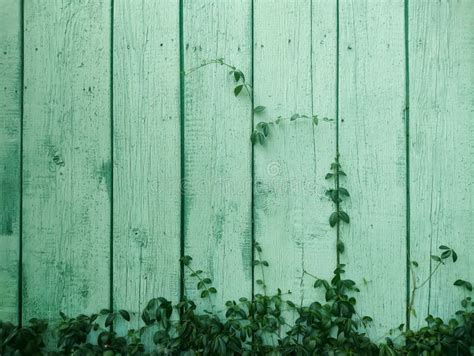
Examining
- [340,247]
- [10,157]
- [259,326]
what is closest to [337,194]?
[340,247]

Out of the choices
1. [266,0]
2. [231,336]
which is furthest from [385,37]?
[231,336]

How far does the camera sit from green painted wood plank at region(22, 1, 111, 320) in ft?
6.89

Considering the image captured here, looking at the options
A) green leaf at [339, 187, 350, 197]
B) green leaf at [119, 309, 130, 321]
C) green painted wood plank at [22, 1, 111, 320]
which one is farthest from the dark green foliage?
green leaf at [339, 187, 350, 197]

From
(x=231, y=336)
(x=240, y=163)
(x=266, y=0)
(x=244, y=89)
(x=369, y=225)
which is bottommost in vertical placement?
(x=231, y=336)

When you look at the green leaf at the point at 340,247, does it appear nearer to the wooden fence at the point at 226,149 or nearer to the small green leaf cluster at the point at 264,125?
the wooden fence at the point at 226,149

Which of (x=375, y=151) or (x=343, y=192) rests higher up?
(x=375, y=151)

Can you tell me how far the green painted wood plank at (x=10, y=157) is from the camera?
83.2 inches

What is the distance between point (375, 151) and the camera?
6.74 feet

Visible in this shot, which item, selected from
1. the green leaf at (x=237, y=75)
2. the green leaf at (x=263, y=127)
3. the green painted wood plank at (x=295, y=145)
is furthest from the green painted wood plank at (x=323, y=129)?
the green leaf at (x=237, y=75)

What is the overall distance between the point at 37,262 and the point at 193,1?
1139mm

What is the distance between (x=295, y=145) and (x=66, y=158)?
86 centimetres

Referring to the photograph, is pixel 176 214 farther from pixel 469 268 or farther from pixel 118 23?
pixel 469 268

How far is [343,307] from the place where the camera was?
2.01 meters

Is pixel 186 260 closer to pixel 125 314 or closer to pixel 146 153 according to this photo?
pixel 125 314
